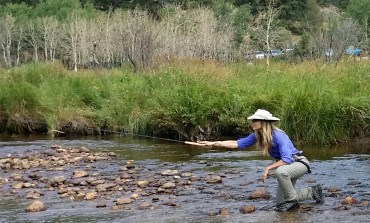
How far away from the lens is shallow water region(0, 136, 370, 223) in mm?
8320

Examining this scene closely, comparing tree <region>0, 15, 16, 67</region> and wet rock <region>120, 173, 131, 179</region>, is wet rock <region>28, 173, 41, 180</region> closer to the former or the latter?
wet rock <region>120, 173, 131, 179</region>

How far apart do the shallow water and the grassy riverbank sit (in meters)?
0.81

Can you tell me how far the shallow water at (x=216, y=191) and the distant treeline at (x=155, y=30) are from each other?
73.4 feet

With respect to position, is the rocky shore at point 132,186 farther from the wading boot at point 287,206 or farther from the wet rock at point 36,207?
the wading boot at point 287,206

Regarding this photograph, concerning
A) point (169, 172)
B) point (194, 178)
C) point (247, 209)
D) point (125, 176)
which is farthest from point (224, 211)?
point (125, 176)

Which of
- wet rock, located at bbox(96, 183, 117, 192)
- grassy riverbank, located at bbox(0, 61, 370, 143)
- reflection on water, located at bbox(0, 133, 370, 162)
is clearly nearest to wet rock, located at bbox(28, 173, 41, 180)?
wet rock, located at bbox(96, 183, 117, 192)

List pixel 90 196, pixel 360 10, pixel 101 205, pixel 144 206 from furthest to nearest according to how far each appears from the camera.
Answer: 1. pixel 360 10
2. pixel 90 196
3. pixel 101 205
4. pixel 144 206

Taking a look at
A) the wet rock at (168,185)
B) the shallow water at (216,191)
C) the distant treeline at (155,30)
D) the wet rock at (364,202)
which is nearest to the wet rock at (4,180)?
the shallow water at (216,191)

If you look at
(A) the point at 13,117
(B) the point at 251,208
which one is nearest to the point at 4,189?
(B) the point at 251,208

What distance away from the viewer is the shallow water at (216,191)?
8320 mm

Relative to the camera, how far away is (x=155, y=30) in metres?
43.6

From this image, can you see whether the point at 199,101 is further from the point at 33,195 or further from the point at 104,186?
the point at 33,195

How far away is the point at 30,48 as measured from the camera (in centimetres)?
5953

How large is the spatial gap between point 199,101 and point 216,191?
577 cm
